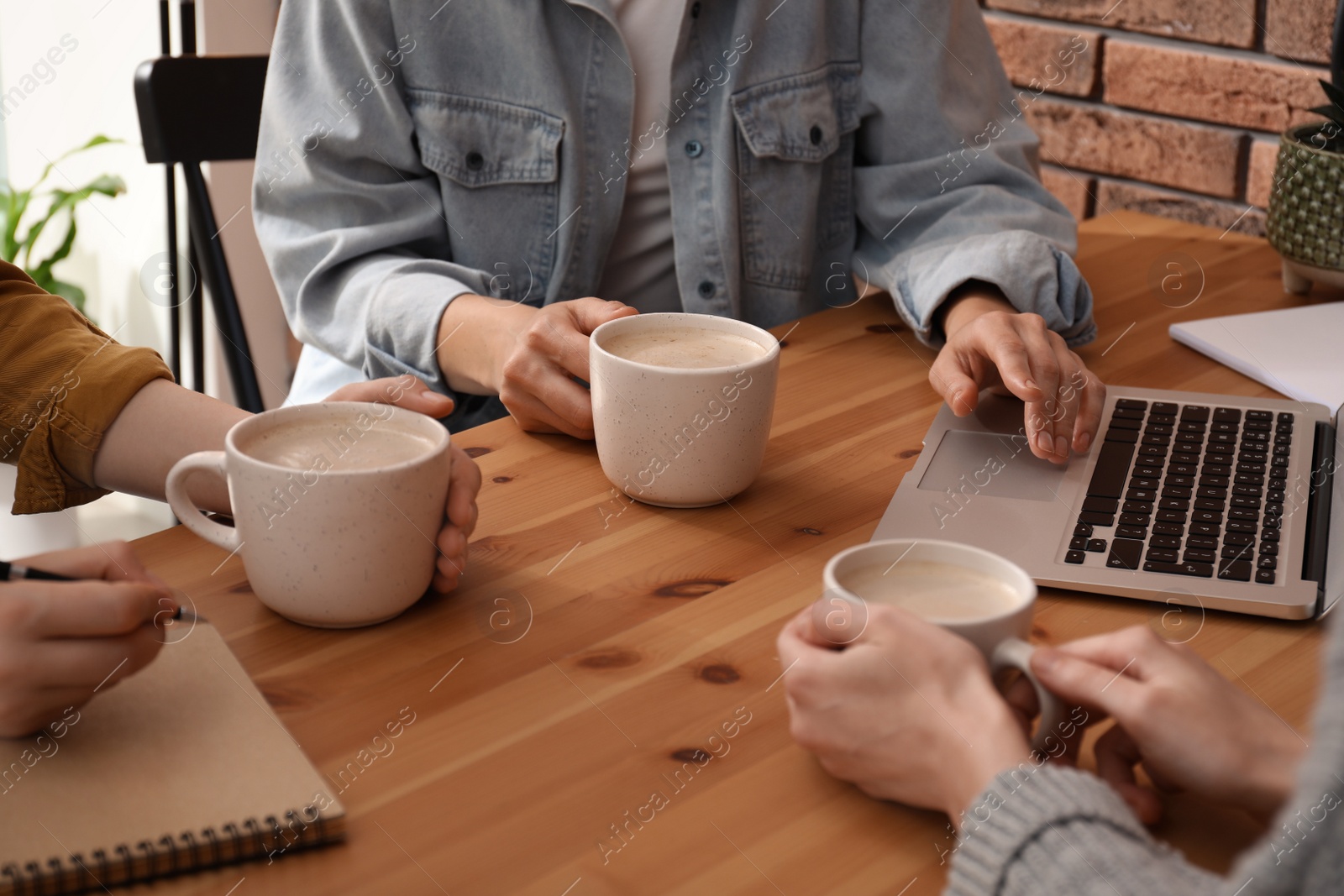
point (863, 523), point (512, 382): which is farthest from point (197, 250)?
point (863, 523)

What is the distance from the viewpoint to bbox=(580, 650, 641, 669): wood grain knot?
1.96 ft

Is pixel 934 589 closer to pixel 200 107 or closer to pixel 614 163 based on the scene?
pixel 614 163

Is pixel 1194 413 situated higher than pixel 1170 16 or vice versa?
pixel 1170 16

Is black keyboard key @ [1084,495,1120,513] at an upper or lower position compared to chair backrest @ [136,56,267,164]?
lower

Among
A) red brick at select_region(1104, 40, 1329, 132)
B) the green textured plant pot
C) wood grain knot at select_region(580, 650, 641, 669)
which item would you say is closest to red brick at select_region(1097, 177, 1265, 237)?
red brick at select_region(1104, 40, 1329, 132)

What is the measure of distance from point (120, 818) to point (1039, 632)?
446 millimetres

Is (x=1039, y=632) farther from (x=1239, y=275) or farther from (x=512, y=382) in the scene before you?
(x=1239, y=275)

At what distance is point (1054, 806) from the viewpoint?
428 millimetres

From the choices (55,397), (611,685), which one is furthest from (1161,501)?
(55,397)

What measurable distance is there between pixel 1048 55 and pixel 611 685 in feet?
4.63

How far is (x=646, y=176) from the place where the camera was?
115 cm

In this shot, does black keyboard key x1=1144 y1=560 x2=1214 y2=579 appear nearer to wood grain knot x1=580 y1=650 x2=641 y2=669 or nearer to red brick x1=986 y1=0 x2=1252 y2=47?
wood grain knot x1=580 y1=650 x2=641 y2=669

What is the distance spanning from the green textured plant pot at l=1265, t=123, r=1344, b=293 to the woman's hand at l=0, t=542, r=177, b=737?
1.05 metres

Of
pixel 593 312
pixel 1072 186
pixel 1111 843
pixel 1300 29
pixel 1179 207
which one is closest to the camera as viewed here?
pixel 1111 843
